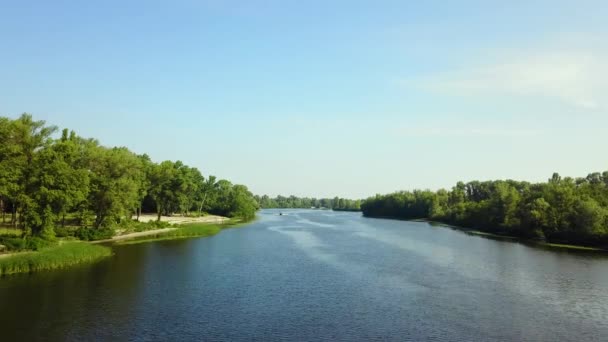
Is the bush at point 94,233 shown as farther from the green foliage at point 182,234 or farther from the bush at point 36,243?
the bush at point 36,243

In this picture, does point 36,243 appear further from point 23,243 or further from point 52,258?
point 52,258

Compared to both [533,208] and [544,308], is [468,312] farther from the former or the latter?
[533,208]

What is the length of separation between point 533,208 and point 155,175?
325 ft

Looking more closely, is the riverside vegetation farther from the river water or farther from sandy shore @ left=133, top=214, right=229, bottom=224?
sandy shore @ left=133, top=214, right=229, bottom=224

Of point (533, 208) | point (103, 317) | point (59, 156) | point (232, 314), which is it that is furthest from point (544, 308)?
point (533, 208)

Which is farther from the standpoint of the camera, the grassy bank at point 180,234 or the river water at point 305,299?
the grassy bank at point 180,234

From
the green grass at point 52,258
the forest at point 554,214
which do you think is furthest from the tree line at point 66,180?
the forest at point 554,214

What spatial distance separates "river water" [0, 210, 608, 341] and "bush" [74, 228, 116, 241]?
350 inches

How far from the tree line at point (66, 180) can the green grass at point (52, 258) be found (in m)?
4.46

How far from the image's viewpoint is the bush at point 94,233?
71.6 m

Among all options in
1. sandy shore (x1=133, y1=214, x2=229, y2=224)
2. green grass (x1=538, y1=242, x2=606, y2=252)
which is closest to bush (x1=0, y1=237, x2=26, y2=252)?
sandy shore (x1=133, y1=214, x2=229, y2=224)

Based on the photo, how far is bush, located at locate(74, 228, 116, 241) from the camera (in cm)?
7162

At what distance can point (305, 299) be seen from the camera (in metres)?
41.1

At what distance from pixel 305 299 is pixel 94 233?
161 feet
